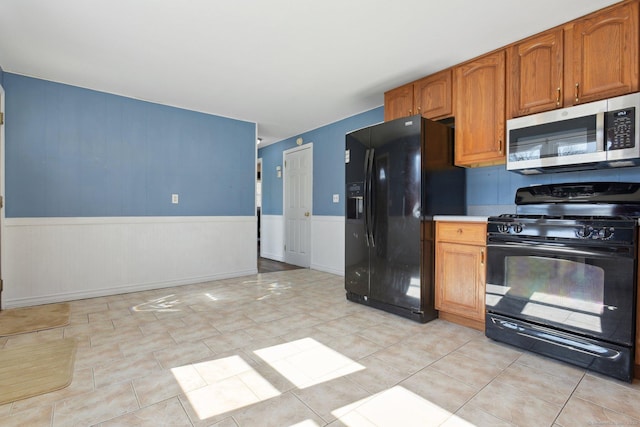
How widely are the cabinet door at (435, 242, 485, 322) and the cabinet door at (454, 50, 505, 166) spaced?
2.59ft

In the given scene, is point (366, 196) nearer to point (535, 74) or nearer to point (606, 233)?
point (535, 74)

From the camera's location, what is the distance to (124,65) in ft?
9.67

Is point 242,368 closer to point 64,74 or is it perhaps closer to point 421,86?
point 421,86

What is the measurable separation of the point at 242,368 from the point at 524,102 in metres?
2.76

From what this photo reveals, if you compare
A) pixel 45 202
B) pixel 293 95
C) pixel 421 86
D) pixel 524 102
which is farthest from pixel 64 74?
pixel 524 102

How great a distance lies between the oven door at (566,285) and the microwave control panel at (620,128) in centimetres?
66

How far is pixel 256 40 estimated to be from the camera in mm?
2510

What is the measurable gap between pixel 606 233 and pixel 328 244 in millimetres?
3412

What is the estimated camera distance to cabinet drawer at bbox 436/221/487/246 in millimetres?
2479

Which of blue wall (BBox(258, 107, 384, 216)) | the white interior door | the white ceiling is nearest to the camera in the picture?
the white ceiling

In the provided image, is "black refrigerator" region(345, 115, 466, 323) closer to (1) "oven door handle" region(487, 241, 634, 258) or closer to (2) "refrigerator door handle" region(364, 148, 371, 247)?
(2) "refrigerator door handle" region(364, 148, 371, 247)

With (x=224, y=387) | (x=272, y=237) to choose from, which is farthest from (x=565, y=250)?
(x=272, y=237)

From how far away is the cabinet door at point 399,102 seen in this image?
321 centimetres

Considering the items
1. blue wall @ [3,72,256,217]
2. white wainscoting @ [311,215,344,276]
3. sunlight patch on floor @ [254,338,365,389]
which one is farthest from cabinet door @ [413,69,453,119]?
blue wall @ [3,72,256,217]
